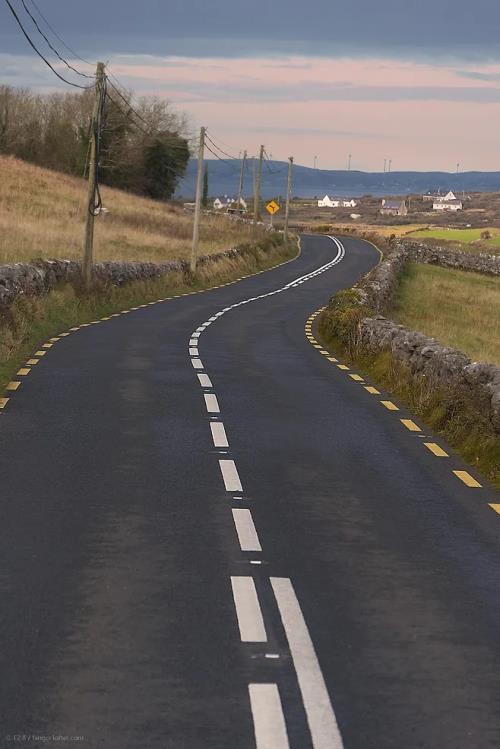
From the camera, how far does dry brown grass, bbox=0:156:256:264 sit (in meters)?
53.8

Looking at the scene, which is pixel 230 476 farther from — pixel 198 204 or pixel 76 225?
pixel 76 225

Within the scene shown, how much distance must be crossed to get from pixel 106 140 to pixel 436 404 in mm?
101349

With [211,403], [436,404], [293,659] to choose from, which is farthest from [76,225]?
[293,659]

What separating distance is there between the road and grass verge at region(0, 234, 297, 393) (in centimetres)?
480

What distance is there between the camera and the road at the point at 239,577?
6.14m

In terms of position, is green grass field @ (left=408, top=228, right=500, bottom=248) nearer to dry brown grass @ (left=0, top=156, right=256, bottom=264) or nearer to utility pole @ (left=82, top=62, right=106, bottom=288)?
dry brown grass @ (left=0, top=156, right=256, bottom=264)

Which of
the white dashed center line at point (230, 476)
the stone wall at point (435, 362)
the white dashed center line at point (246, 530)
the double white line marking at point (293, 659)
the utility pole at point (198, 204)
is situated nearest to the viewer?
the double white line marking at point (293, 659)

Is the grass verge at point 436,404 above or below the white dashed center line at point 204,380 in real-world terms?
above

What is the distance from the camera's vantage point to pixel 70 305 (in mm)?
34031

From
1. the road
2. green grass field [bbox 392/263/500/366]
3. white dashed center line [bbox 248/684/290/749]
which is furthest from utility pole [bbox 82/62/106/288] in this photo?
white dashed center line [bbox 248/684/290/749]

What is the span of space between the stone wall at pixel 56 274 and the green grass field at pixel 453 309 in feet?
29.7

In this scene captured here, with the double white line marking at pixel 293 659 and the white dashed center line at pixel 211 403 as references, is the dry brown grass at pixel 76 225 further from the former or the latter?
the double white line marking at pixel 293 659

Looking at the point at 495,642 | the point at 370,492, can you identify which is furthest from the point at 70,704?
the point at 370,492

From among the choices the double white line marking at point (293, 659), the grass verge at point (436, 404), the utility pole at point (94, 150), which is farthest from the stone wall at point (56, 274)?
the double white line marking at point (293, 659)
